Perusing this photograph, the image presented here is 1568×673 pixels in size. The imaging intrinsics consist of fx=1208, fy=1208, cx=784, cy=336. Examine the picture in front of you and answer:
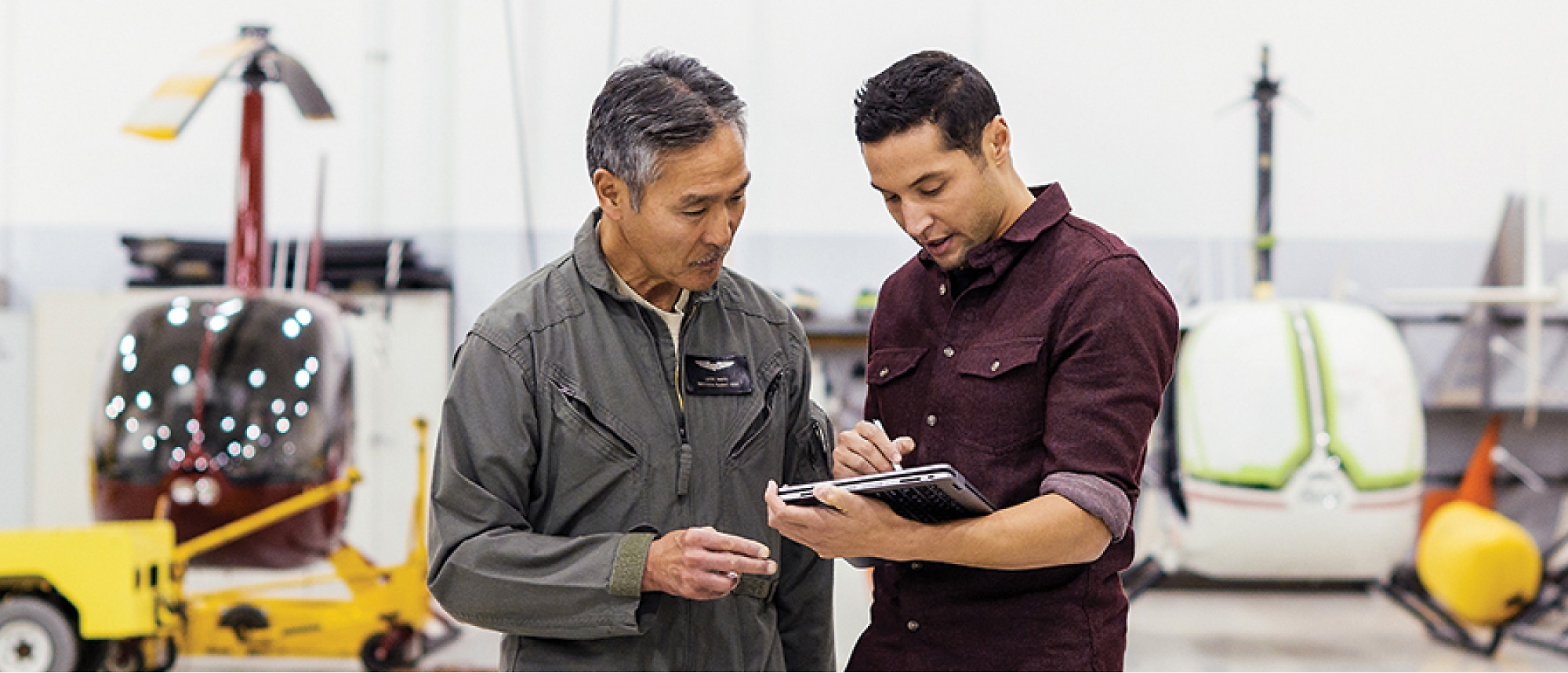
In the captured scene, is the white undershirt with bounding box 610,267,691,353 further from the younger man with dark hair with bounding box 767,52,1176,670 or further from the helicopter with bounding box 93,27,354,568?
the helicopter with bounding box 93,27,354,568

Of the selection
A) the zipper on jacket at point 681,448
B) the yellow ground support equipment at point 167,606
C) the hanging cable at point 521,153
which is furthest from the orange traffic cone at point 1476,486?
the zipper on jacket at point 681,448

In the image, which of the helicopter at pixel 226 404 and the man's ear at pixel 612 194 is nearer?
the man's ear at pixel 612 194

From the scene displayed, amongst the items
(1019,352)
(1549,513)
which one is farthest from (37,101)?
(1549,513)

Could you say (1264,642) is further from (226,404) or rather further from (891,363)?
(226,404)

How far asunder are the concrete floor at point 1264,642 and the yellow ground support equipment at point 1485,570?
22cm

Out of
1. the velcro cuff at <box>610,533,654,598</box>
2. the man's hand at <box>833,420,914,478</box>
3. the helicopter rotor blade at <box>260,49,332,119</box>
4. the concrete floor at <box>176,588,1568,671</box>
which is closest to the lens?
the velcro cuff at <box>610,533,654,598</box>

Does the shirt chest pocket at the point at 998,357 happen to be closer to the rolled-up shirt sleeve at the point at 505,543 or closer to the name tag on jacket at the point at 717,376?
the name tag on jacket at the point at 717,376

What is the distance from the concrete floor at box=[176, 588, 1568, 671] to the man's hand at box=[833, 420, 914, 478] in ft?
9.25

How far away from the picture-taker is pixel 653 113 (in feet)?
4.99

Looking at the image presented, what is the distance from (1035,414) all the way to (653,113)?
632mm

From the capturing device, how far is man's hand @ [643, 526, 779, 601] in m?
1.40

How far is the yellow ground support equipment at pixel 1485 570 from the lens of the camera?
460 centimetres

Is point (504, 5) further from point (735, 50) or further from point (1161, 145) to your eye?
point (1161, 145)

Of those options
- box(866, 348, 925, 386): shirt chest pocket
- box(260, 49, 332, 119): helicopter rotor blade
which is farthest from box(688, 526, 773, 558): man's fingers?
box(260, 49, 332, 119): helicopter rotor blade
